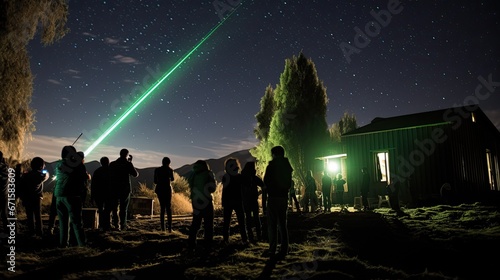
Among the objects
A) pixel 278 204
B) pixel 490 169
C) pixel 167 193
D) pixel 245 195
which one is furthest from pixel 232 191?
pixel 490 169

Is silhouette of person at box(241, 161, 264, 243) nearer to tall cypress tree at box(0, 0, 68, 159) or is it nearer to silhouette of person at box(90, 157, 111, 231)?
silhouette of person at box(90, 157, 111, 231)

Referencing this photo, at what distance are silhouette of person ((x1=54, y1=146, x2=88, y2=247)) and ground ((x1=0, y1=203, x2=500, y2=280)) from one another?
0.38 meters

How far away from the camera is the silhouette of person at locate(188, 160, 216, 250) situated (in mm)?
6297

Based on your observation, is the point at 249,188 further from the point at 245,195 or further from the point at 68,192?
the point at 68,192

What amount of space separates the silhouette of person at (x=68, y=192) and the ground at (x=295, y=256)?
38 centimetres

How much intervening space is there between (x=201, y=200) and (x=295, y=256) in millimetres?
2016

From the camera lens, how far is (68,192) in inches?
235

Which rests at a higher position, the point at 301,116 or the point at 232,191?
the point at 301,116

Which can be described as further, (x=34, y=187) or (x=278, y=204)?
(x=34, y=187)

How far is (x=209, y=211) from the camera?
6375 millimetres

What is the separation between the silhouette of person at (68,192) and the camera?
19.5 feet

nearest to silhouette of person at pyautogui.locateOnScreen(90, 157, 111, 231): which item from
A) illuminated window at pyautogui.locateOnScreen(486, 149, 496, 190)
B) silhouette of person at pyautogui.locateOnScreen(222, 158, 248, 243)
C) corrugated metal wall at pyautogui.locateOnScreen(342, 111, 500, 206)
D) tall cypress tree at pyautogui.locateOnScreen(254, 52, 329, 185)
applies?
silhouette of person at pyautogui.locateOnScreen(222, 158, 248, 243)

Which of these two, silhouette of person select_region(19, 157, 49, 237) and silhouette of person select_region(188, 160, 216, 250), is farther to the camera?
silhouette of person select_region(19, 157, 49, 237)

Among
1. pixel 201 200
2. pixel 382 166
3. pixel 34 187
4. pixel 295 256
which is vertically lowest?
Result: pixel 295 256
